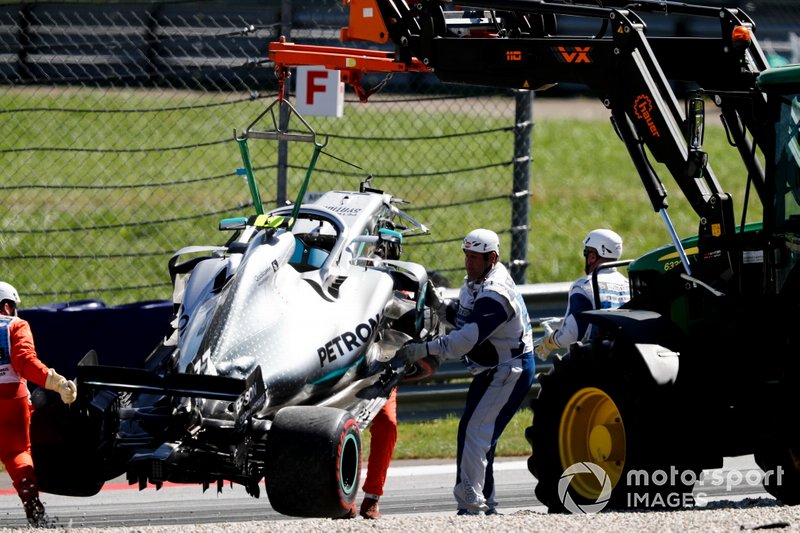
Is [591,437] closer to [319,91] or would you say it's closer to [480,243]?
[480,243]

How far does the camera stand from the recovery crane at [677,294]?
6.99 m

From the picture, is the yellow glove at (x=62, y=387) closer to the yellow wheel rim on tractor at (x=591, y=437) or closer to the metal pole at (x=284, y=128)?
the yellow wheel rim on tractor at (x=591, y=437)

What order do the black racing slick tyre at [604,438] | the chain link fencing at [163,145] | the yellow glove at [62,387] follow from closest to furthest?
the black racing slick tyre at [604,438], the yellow glove at [62,387], the chain link fencing at [163,145]

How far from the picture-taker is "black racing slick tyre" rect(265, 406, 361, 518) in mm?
6883

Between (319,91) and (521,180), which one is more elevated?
(319,91)

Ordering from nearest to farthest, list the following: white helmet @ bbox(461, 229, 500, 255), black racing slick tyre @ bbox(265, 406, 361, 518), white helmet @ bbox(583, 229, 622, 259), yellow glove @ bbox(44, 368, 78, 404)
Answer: black racing slick tyre @ bbox(265, 406, 361, 518) < yellow glove @ bbox(44, 368, 78, 404) < white helmet @ bbox(461, 229, 500, 255) < white helmet @ bbox(583, 229, 622, 259)

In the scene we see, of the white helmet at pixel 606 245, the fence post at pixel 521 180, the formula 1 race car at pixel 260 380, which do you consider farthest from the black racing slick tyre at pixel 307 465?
the fence post at pixel 521 180

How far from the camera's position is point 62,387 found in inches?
299

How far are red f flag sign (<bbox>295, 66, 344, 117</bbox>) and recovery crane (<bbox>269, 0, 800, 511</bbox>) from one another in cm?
253

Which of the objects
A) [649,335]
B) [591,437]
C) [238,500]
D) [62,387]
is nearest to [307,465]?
[62,387]

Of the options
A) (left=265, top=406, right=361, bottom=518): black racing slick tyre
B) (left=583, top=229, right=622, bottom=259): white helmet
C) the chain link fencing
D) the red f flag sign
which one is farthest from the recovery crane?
the chain link fencing

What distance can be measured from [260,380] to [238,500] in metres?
2.21

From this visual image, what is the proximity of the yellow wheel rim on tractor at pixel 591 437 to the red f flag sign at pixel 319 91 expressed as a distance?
4118 millimetres

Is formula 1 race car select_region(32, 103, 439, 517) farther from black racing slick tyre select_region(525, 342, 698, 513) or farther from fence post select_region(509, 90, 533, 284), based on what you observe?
fence post select_region(509, 90, 533, 284)
